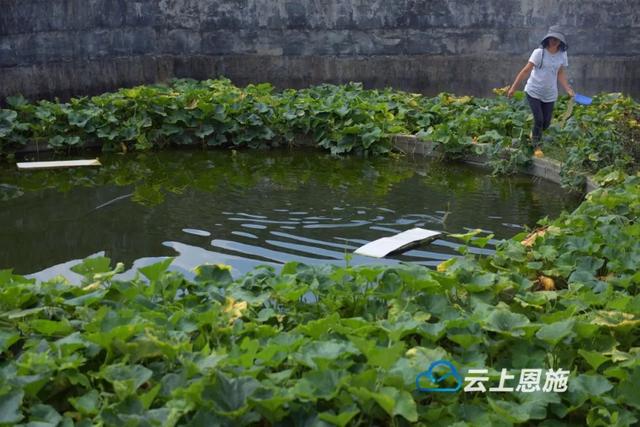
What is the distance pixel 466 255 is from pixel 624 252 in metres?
0.98

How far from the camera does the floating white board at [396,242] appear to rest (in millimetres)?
6789

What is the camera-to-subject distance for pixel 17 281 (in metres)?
4.71

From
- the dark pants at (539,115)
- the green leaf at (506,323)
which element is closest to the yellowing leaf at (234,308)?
the green leaf at (506,323)

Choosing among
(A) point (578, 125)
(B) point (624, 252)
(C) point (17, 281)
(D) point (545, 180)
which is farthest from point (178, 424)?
(A) point (578, 125)

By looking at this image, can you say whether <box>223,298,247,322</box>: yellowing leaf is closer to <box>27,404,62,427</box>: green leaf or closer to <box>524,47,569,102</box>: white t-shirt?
<box>27,404,62,427</box>: green leaf

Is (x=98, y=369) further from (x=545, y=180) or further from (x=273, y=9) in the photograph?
(x=273, y=9)

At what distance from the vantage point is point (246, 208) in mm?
8344

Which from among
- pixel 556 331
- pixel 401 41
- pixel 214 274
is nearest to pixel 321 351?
pixel 556 331

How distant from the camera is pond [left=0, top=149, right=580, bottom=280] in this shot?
22.9 ft

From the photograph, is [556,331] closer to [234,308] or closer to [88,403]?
[234,308]

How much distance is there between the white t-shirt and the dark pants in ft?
0.33

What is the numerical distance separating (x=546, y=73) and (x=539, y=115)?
512 millimetres

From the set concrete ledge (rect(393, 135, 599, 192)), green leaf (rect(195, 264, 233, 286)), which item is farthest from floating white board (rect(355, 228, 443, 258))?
concrete ledge (rect(393, 135, 599, 192))

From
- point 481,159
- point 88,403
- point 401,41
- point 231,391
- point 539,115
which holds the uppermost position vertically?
point 401,41
